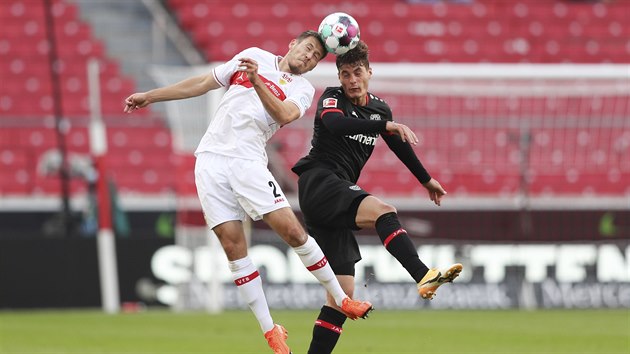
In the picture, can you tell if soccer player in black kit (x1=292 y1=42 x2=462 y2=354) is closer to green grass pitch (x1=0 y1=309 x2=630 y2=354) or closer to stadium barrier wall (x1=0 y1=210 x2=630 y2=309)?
green grass pitch (x1=0 y1=309 x2=630 y2=354)

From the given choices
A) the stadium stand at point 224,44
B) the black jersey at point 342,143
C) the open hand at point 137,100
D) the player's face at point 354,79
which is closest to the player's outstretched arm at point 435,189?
the black jersey at point 342,143

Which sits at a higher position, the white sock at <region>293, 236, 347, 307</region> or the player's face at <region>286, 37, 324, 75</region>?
the player's face at <region>286, 37, 324, 75</region>

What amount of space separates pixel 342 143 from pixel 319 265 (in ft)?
3.09

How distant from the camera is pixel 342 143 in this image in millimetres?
8602

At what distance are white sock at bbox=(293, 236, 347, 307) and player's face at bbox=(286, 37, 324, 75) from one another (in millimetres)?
1190

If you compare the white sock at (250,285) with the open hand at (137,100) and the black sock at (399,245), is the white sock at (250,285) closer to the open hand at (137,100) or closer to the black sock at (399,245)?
the black sock at (399,245)

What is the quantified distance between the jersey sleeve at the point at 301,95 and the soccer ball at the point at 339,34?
34 centimetres

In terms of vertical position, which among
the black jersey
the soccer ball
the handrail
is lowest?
the black jersey

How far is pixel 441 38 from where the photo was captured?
23.5 meters

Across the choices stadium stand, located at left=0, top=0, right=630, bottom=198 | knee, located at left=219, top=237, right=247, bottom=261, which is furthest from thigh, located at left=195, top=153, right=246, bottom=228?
stadium stand, located at left=0, top=0, right=630, bottom=198

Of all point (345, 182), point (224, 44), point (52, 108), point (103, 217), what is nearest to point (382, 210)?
point (345, 182)

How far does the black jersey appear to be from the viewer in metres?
8.52

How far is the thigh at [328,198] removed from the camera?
325 inches

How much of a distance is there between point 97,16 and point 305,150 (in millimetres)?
9333
